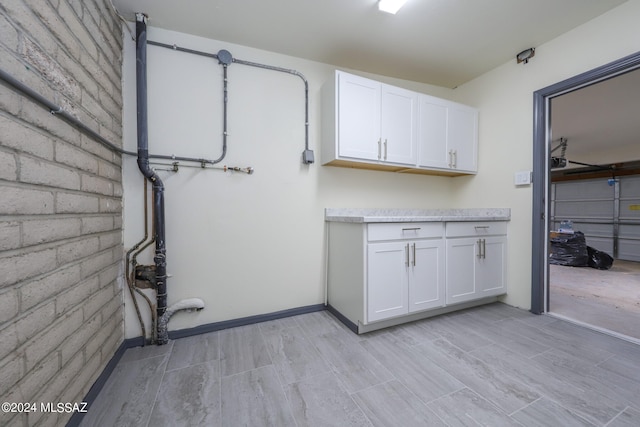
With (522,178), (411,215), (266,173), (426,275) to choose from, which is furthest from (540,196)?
(266,173)

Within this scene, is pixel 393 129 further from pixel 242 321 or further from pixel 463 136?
pixel 242 321

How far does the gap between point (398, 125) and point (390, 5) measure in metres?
0.89

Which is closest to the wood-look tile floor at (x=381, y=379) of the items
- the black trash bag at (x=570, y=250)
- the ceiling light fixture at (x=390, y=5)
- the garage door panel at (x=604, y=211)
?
the ceiling light fixture at (x=390, y=5)

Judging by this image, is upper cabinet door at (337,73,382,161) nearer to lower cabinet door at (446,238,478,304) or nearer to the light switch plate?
lower cabinet door at (446,238,478,304)

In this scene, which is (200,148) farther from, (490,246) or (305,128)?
(490,246)

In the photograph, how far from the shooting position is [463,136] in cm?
254

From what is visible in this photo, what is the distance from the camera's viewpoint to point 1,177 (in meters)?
0.75

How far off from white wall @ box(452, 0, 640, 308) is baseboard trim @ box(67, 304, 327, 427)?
1.96 m

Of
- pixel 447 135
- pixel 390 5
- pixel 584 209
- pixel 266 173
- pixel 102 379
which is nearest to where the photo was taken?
pixel 102 379

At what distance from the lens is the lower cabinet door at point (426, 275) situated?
192 cm

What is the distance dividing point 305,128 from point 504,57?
1.99 metres

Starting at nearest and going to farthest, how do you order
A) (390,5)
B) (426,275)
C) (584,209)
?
(390,5) < (426,275) < (584,209)

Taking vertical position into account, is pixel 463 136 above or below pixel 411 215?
above

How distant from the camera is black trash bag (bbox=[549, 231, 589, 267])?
13.4 ft
